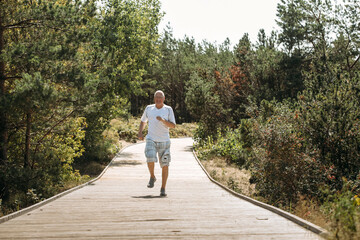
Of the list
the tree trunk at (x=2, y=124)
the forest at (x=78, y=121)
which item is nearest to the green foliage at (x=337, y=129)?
the forest at (x=78, y=121)

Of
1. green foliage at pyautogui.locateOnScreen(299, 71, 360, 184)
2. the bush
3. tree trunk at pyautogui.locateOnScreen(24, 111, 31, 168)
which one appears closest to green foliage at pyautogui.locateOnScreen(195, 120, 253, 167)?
the bush

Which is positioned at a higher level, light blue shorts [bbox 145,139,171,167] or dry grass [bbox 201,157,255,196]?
light blue shorts [bbox 145,139,171,167]

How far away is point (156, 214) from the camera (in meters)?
5.85

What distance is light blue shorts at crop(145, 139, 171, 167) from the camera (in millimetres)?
8281

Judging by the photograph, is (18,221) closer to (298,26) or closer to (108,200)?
(108,200)

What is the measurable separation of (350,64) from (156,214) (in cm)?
3268

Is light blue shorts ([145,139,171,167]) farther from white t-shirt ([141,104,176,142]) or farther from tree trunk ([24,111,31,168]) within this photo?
→ tree trunk ([24,111,31,168])

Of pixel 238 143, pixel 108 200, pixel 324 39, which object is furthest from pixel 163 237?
pixel 324 39

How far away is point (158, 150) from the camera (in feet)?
27.7

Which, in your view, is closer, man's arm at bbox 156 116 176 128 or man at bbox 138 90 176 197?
man's arm at bbox 156 116 176 128

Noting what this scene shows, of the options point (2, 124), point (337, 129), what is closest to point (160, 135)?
point (337, 129)

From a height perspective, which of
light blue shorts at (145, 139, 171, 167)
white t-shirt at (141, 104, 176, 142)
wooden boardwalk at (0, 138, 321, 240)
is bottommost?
wooden boardwalk at (0, 138, 321, 240)

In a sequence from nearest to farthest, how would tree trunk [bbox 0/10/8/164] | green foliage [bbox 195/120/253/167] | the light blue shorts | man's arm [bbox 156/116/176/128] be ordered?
man's arm [bbox 156/116/176/128] < the light blue shorts < tree trunk [bbox 0/10/8/164] < green foliage [bbox 195/120/253/167]

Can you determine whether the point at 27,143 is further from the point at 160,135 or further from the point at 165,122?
the point at 165,122
